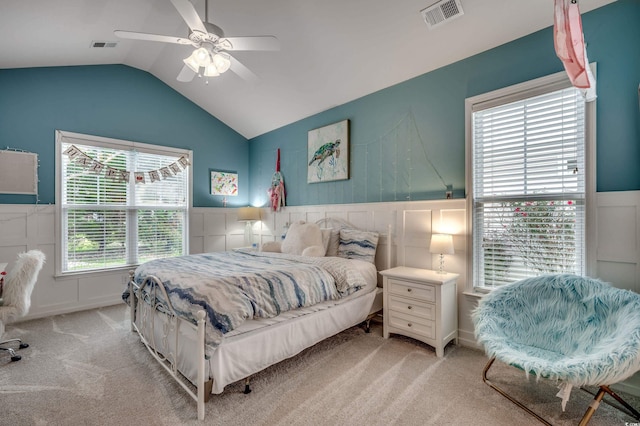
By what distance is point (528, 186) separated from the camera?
2.53 meters

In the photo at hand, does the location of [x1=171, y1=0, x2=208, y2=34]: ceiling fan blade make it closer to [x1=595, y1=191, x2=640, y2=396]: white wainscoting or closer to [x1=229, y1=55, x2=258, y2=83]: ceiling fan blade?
[x1=229, y1=55, x2=258, y2=83]: ceiling fan blade

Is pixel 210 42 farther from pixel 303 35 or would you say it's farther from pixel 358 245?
pixel 358 245

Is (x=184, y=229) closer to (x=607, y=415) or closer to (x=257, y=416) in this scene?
(x=257, y=416)

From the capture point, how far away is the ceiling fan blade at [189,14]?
185 cm

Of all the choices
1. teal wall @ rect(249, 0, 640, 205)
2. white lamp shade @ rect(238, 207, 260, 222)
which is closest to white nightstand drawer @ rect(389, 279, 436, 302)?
teal wall @ rect(249, 0, 640, 205)

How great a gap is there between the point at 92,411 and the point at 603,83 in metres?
4.22

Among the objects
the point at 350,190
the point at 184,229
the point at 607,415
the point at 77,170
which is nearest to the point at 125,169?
the point at 77,170

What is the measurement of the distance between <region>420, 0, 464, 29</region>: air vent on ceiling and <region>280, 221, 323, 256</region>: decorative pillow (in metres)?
2.37

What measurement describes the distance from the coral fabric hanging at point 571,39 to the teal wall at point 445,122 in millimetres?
800

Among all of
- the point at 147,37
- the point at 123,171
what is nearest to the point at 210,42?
the point at 147,37

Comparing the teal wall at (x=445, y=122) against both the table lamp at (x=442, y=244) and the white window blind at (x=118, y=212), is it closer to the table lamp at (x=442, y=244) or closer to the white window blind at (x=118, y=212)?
the table lamp at (x=442, y=244)

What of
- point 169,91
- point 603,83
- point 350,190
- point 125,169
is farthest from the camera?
point 169,91

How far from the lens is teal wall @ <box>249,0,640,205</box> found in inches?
82.4

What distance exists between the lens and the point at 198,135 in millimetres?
4969
